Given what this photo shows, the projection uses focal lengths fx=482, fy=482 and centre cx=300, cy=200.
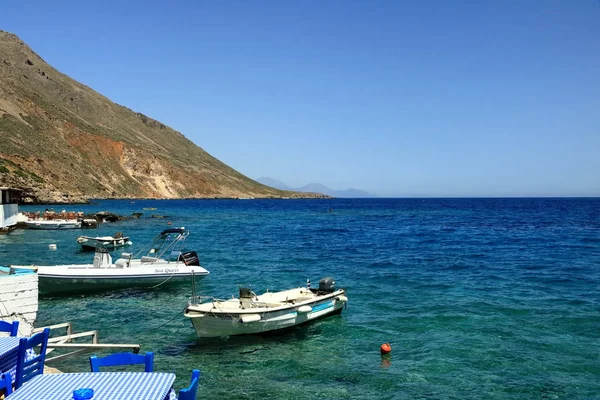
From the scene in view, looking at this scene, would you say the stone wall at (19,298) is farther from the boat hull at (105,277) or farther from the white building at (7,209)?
the white building at (7,209)

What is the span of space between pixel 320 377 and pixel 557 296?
48.6 ft

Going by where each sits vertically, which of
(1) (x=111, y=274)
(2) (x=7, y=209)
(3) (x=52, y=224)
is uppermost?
(2) (x=7, y=209)

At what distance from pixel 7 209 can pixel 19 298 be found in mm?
44157

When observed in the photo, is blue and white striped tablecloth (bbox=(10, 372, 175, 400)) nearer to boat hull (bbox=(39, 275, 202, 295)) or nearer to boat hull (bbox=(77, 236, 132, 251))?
boat hull (bbox=(39, 275, 202, 295))

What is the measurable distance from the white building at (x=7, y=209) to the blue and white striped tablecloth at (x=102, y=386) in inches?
1879

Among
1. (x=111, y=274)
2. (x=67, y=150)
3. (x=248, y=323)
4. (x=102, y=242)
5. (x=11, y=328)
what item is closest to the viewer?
(x=11, y=328)

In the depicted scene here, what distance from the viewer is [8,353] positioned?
733 cm

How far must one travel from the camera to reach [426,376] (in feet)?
43.2

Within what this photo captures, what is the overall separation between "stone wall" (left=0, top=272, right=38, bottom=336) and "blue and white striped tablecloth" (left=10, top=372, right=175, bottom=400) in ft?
26.3

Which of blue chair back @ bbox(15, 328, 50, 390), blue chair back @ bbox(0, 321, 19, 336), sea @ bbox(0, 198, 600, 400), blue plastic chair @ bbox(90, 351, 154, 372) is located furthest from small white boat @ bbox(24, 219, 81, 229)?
blue plastic chair @ bbox(90, 351, 154, 372)

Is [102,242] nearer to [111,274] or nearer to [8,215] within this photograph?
[111,274]

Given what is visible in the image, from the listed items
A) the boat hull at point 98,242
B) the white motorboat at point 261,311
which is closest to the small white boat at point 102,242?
the boat hull at point 98,242

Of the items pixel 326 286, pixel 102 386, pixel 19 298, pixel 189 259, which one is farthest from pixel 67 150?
pixel 102 386

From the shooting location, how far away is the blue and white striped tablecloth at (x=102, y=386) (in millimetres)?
5504
